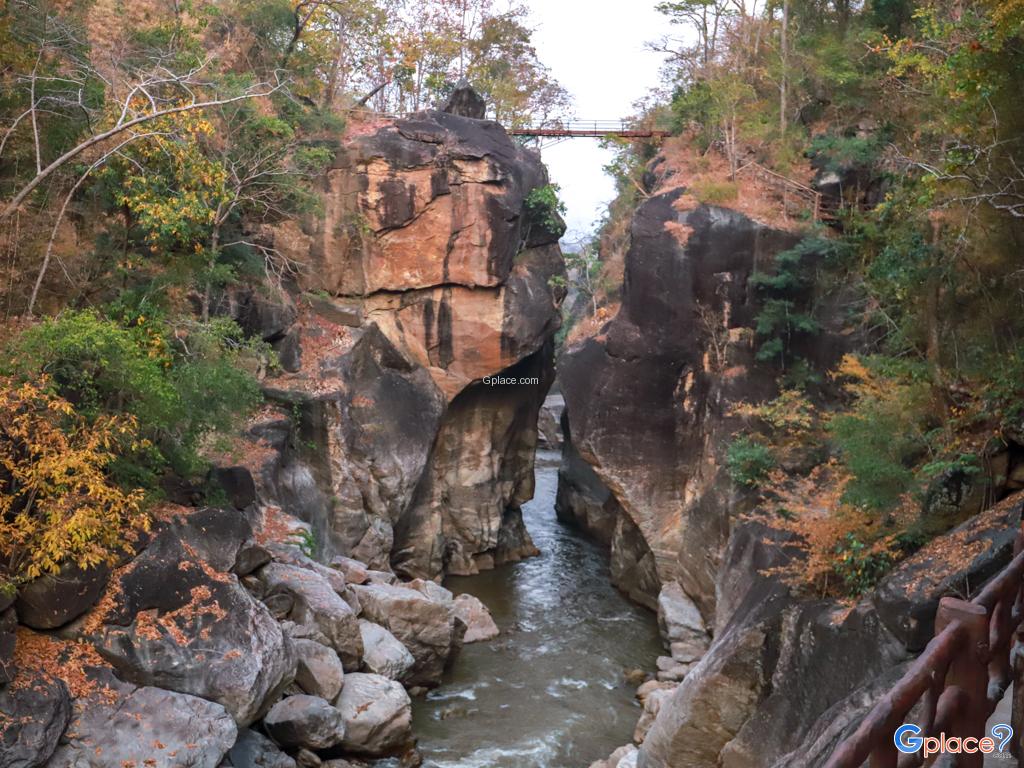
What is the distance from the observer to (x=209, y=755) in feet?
34.8

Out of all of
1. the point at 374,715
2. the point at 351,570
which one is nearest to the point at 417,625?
the point at 351,570

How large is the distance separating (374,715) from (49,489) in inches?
246

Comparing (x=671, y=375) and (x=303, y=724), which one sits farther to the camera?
(x=671, y=375)

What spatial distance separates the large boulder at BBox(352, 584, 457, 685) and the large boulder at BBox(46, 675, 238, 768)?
597 centimetres

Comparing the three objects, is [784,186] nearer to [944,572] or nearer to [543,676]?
[543,676]

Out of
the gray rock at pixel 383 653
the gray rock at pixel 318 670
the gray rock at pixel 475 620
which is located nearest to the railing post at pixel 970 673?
the gray rock at pixel 318 670

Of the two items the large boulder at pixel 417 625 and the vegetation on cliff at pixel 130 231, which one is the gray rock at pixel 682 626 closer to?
the large boulder at pixel 417 625

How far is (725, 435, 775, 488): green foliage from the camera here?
57.5 feet

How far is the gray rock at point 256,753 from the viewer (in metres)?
11.6

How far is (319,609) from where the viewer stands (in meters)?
14.6

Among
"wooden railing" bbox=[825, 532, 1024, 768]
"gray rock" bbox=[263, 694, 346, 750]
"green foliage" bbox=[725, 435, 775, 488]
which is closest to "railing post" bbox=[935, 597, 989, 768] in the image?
"wooden railing" bbox=[825, 532, 1024, 768]

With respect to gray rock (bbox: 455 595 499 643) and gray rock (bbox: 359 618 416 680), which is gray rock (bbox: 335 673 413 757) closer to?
gray rock (bbox: 359 618 416 680)

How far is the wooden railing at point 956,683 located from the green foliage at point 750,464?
13402mm

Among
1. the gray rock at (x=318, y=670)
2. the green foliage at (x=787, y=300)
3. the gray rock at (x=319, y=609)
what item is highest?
the green foliage at (x=787, y=300)
